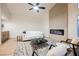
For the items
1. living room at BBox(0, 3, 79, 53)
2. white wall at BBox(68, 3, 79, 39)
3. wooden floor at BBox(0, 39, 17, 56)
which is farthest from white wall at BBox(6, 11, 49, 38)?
white wall at BBox(68, 3, 79, 39)

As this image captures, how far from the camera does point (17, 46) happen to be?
3.35 m

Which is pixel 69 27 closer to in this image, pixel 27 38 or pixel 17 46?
pixel 27 38

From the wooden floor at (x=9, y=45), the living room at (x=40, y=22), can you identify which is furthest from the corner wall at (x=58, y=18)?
the wooden floor at (x=9, y=45)

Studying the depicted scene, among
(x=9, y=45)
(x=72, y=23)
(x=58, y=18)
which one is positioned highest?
(x=58, y=18)

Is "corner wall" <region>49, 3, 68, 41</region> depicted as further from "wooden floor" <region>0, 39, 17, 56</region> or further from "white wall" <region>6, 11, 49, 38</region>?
"wooden floor" <region>0, 39, 17, 56</region>

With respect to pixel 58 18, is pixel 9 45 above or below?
below

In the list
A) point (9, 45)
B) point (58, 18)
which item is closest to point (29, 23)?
point (58, 18)

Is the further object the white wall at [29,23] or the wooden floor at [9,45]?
the wooden floor at [9,45]

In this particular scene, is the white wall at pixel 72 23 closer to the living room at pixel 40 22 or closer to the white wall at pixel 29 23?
the living room at pixel 40 22

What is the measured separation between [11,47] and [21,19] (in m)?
0.97

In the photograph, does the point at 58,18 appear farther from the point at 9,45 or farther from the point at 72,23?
the point at 9,45

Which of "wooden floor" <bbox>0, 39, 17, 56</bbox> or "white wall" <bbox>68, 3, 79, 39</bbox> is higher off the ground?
"white wall" <bbox>68, 3, 79, 39</bbox>

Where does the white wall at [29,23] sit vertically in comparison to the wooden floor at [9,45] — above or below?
above

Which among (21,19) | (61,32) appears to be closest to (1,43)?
(21,19)
